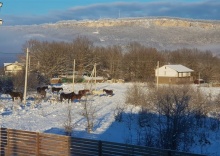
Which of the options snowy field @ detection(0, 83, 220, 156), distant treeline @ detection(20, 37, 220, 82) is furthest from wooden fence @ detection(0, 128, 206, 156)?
distant treeline @ detection(20, 37, 220, 82)

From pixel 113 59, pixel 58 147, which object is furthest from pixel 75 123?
pixel 113 59

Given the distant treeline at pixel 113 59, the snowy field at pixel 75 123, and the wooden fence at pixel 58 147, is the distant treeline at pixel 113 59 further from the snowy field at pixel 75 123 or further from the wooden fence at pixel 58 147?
the wooden fence at pixel 58 147

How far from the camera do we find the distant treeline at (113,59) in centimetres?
8653

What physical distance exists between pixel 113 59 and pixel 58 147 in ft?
267

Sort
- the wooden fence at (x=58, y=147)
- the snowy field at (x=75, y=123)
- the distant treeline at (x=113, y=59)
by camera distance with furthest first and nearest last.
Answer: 1. the distant treeline at (x=113, y=59)
2. the snowy field at (x=75, y=123)
3. the wooden fence at (x=58, y=147)

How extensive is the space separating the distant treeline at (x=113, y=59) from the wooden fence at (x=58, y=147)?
220 ft

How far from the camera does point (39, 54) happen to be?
8694 centimetres

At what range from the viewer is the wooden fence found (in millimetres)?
12437

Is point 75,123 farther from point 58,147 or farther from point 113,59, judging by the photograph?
point 113,59

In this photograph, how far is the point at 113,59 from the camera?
311 ft

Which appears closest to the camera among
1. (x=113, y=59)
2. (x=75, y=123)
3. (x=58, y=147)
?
(x=58, y=147)

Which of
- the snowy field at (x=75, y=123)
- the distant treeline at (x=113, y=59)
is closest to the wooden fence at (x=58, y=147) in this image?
the snowy field at (x=75, y=123)

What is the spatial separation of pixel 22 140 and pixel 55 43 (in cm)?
8438

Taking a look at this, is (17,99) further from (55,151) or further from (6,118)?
(55,151)
